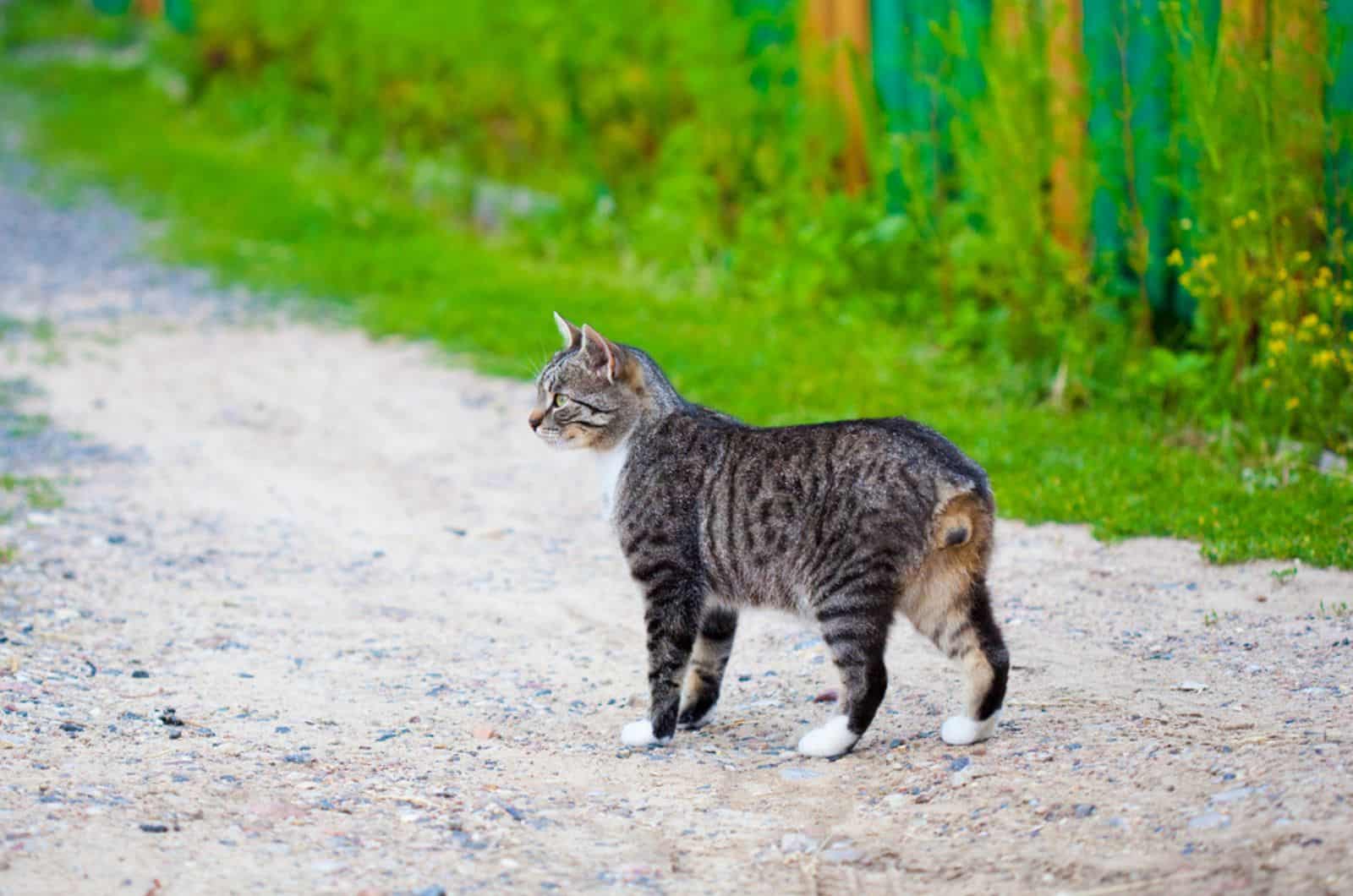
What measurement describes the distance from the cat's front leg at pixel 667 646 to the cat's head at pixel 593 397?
55cm

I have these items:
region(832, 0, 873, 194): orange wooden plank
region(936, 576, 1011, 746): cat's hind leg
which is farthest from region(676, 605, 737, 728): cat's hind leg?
region(832, 0, 873, 194): orange wooden plank

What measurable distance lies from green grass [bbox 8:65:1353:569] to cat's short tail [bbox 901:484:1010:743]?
6.25 ft

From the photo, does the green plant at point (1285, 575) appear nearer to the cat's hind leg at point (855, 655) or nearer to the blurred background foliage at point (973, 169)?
the blurred background foliage at point (973, 169)

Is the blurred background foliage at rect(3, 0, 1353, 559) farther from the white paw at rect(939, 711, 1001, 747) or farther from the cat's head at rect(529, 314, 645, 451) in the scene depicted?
the cat's head at rect(529, 314, 645, 451)

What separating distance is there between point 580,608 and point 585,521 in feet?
3.58

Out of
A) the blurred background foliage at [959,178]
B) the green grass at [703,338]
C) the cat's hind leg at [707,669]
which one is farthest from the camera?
the blurred background foliage at [959,178]

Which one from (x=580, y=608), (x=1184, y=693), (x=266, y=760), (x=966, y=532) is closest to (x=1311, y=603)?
(x=1184, y=693)

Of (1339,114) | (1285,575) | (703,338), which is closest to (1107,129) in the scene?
(1339,114)

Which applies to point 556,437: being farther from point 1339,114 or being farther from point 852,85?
point 852,85

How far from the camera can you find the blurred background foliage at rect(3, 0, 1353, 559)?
286 inches

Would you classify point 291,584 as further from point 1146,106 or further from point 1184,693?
point 1146,106

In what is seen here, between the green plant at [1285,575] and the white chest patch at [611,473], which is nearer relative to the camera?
the white chest patch at [611,473]

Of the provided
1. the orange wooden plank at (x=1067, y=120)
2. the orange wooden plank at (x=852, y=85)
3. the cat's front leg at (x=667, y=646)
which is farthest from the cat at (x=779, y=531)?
the orange wooden plank at (x=852, y=85)

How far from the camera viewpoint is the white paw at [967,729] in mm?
Result: 4621
